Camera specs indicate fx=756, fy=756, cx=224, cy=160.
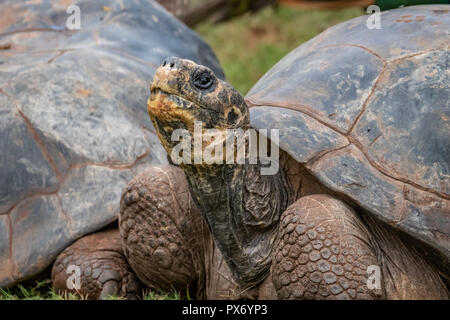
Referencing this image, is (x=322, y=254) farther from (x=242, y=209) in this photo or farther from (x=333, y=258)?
(x=242, y=209)

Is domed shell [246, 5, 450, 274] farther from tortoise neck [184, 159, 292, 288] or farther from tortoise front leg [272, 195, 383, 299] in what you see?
tortoise neck [184, 159, 292, 288]

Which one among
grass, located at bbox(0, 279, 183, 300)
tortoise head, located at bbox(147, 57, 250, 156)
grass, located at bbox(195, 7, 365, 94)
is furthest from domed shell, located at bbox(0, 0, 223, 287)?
grass, located at bbox(195, 7, 365, 94)

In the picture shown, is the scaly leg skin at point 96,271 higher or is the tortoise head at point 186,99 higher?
the tortoise head at point 186,99

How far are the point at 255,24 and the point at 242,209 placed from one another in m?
7.11

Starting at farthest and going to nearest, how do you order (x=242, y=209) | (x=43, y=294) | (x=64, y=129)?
(x=64, y=129) → (x=43, y=294) → (x=242, y=209)

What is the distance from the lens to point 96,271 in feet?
12.4

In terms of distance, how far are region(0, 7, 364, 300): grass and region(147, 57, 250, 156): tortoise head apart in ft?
13.5

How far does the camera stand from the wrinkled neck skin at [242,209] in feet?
9.81

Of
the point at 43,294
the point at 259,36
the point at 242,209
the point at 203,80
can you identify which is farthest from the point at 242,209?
the point at 259,36

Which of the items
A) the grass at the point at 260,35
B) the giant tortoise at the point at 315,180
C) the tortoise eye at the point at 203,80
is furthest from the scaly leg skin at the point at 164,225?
the grass at the point at 260,35

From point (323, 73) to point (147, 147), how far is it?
4.36ft

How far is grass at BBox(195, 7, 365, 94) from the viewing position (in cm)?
789

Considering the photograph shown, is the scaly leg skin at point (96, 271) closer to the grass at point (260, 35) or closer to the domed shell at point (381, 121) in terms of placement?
the domed shell at point (381, 121)
